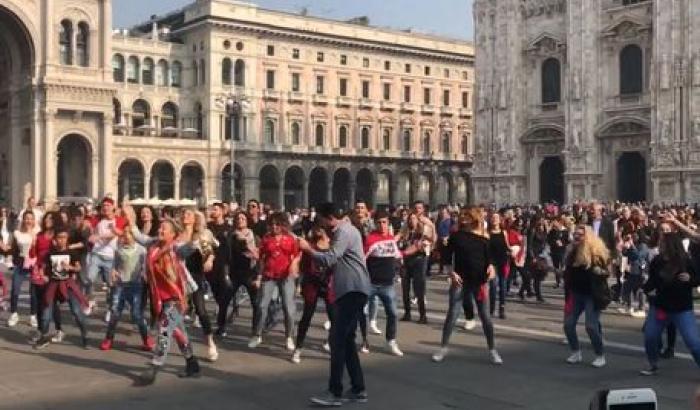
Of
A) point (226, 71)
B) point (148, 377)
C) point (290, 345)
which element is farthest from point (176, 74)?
point (148, 377)

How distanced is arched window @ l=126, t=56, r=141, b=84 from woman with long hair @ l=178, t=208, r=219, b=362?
51356 mm

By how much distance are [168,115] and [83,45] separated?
16.1 m

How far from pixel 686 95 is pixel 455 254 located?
Answer: 34.5 meters

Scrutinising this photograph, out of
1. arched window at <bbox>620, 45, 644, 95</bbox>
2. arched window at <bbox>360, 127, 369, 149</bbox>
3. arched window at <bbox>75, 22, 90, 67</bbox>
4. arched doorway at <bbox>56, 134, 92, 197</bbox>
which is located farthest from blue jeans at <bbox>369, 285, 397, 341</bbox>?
arched window at <bbox>360, 127, 369, 149</bbox>

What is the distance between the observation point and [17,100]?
46.9 meters

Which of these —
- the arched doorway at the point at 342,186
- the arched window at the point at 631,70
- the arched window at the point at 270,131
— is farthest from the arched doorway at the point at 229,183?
the arched window at the point at 631,70

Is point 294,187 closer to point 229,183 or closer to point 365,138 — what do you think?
point 229,183

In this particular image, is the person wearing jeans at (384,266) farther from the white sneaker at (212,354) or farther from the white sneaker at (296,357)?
the white sneaker at (212,354)

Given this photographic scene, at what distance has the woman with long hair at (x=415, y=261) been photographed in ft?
45.1

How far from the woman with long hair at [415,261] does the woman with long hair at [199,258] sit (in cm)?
369

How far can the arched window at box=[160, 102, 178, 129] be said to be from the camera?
61.8 m

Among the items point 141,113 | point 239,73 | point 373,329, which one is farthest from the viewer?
point 239,73

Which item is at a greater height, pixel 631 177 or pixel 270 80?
pixel 270 80

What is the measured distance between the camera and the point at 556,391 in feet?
28.6
